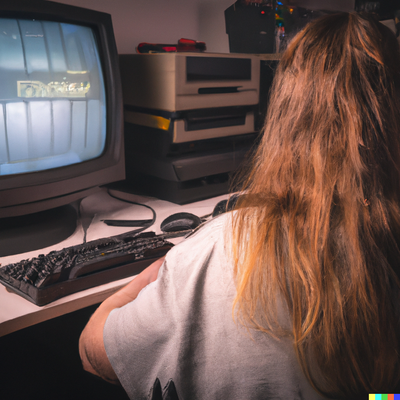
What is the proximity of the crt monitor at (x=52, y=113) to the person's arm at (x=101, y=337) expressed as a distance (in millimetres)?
348

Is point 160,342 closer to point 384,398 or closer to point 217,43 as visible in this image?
point 384,398

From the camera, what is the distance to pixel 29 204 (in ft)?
3.06

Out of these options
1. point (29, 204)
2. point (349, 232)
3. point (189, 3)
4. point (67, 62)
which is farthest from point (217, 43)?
point (349, 232)

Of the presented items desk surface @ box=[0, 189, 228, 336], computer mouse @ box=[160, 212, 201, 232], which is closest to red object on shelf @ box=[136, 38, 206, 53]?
desk surface @ box=[0, 189, 228, 336]

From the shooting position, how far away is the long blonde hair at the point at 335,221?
448 mm

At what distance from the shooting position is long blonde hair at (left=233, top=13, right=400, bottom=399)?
0.45 metres

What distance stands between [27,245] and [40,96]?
0.34 metres

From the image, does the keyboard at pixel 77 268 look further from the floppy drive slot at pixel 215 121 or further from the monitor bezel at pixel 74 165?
the floppy drive slot at pixel 215 121

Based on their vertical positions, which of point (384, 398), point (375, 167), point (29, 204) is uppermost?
point (375, 167)

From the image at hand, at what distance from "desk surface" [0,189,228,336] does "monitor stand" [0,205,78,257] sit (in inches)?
0.7

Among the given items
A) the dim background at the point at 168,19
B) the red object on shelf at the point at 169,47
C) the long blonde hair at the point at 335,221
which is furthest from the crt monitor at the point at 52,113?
the long blonde hair at the point at 335,221

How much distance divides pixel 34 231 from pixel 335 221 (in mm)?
711

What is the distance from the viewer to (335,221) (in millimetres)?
465

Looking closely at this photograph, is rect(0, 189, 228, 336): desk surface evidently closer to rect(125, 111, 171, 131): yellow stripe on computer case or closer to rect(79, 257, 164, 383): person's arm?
rect(79, 257, 164, 383): person's arm
